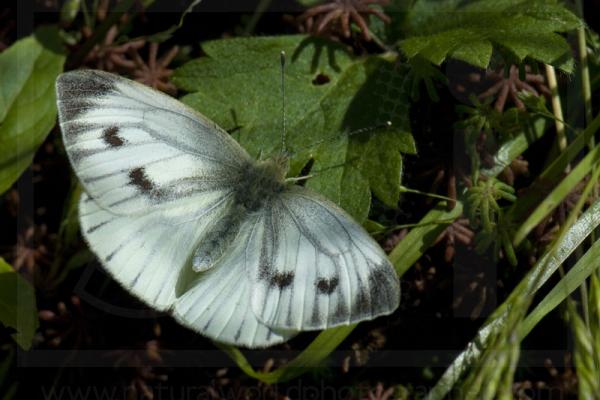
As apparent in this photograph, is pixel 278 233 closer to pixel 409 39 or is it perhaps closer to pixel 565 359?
pixel 409 39

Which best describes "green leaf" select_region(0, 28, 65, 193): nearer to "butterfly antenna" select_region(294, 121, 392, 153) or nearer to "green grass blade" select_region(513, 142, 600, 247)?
"butterfly antenna" select_region(294, 121, 392, 153)

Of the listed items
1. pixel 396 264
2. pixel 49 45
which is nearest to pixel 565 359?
pixel 396 264

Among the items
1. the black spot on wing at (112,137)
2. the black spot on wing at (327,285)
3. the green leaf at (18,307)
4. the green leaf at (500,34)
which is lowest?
the green leaf at (18,307)

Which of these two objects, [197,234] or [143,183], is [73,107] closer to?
[143,183]

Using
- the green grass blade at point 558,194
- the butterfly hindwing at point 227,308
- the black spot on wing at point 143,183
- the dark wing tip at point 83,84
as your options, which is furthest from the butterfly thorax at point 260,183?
the green grass blade at point 558,194

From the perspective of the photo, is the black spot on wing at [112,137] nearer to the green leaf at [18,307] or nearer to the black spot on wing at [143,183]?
the black spot on wing at [143,183]

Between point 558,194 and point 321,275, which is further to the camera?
point 558,194

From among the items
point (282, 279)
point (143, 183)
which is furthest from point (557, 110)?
point (143, 183)
